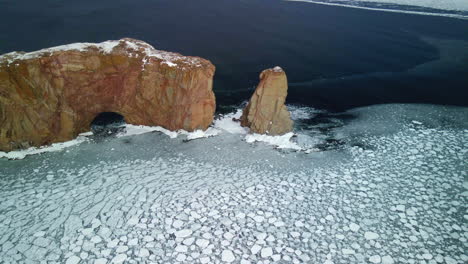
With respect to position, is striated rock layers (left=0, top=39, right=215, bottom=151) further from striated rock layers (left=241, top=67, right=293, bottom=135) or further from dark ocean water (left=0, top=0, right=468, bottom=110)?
dark ocean water (left=0, top=0, right=468, bottom=110)

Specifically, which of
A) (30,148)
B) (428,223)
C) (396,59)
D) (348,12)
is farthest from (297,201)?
(348,12)

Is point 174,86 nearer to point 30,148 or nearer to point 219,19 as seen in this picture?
point 30,148

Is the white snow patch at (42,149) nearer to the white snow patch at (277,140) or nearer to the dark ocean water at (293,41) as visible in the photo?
the white snow patch at (277,140)

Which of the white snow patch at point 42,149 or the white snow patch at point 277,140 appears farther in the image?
the white snow patch at point 277,140

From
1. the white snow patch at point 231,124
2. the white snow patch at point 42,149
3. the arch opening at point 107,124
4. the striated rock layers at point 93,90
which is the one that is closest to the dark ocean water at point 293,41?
the white snow patch at point 231,124

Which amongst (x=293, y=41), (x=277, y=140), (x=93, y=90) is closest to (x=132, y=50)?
(x=93, y=90)
